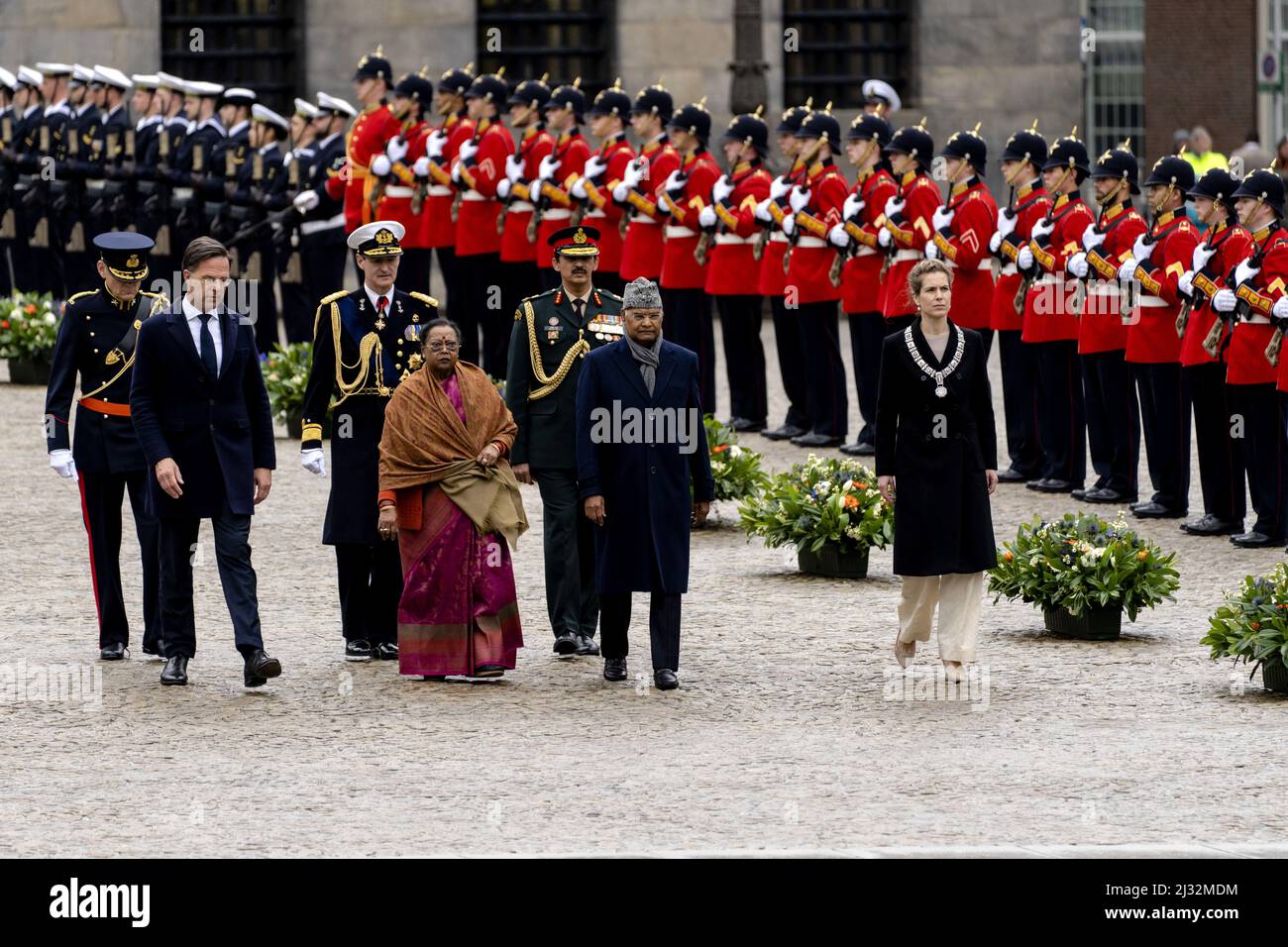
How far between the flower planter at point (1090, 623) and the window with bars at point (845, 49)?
18.6 metres

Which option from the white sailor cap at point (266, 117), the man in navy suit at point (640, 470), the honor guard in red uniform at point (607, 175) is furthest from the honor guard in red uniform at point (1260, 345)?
the white sailor cap at point (266, 117)

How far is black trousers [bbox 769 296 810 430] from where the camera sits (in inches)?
771

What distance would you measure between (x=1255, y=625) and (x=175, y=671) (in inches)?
174

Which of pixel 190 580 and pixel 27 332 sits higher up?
pixel 27 332

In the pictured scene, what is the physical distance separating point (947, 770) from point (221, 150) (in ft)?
50.8

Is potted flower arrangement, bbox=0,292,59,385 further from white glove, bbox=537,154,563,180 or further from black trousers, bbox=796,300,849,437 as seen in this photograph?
black trousers, bbox=796,300,849,437

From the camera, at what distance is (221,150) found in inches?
939

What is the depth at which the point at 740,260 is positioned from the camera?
19672 millimetres

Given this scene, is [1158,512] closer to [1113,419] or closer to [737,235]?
[1113,419]

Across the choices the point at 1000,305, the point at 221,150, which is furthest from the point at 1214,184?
the point at 221,150

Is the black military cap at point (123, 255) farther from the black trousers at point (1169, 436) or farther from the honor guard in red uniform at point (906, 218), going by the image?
the honor guard in red uniform at point (906, 218)

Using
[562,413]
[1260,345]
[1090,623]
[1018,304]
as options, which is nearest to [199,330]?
[562,413]

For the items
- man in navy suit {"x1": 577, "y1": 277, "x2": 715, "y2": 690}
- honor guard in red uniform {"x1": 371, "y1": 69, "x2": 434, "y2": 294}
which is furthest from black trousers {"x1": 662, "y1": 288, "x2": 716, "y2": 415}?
man in navy suit {"x1": 577, "y1": 277, "x2": 715, "y2": 690}
